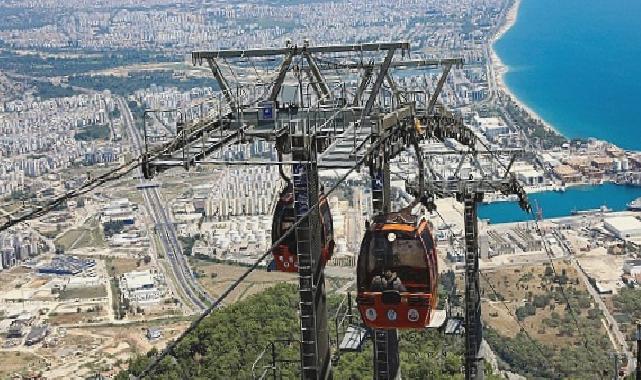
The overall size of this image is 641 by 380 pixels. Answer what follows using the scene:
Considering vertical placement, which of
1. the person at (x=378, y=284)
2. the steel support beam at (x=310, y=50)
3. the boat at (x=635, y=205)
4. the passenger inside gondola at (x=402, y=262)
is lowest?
the boat at (x=635, y=205)

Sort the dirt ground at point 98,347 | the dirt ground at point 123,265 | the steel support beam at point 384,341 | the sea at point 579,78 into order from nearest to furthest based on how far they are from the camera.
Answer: the steel support beam at point 384,341 < the dirt ground at point 98,347 < the dirt ground at point 123,265 < the sea at point 579,78

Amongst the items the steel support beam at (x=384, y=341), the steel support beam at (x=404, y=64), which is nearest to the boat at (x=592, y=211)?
the steel support beam at (x=404, y=64)

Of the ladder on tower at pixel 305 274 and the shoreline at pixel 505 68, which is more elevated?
the ladder on tower at pixel 305 274

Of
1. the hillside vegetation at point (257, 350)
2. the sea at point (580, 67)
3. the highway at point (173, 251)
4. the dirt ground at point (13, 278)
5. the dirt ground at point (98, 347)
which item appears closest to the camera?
the hillside vegetation at point (257, 350)

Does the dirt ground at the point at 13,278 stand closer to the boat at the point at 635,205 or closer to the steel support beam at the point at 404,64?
the boat at the point at 635,205

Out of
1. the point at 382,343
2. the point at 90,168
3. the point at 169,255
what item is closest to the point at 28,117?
the point at 90,168

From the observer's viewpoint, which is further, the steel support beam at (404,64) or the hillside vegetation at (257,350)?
the hillside vegetation at (257,350)

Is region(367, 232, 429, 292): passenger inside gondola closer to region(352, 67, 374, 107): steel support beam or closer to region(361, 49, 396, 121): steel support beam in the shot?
region(361, 49, 396, 121): steel support beam
